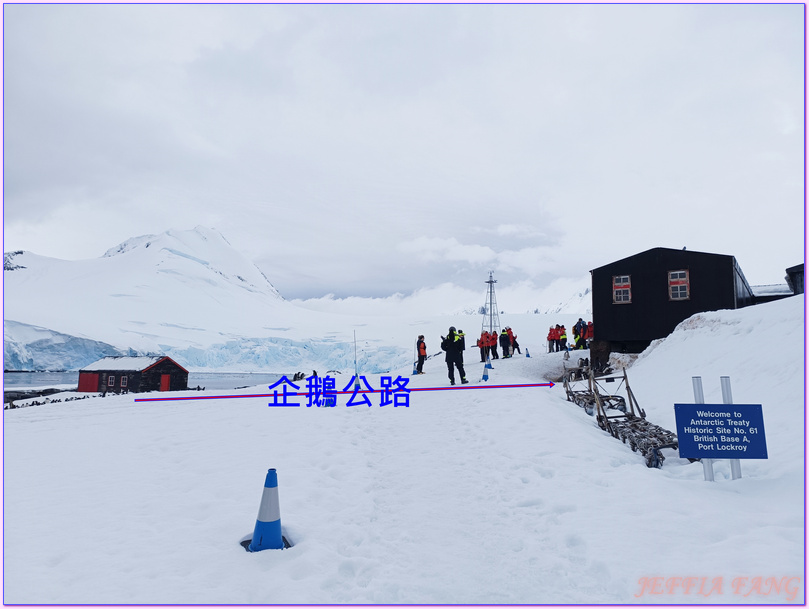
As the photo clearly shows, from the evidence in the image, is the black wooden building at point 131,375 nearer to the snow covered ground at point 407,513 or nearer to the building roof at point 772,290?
the snow covered ground at point 407,513

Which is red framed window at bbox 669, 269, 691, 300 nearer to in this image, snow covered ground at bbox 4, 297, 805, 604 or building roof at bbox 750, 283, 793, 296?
snow covered ground at bbox 4, 297, 805, 604

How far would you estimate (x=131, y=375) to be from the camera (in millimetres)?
38531

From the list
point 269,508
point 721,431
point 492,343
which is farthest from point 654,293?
point 269,508

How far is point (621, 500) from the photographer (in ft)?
18.1

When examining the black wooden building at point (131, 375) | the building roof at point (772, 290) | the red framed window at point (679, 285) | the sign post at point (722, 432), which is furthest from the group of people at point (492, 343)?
the black wooden building at point (131, 375)

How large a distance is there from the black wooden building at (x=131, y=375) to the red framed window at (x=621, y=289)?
35936 mm

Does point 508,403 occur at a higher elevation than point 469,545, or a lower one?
higher

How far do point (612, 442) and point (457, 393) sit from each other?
19.6 ft

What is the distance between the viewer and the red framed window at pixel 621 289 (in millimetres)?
22375

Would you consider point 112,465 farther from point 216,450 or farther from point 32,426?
point 32,426

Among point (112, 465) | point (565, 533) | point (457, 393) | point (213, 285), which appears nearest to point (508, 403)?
point (457, 393)

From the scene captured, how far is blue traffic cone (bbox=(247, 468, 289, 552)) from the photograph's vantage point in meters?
4.45

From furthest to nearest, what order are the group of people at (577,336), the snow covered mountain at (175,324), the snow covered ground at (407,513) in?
1. the snow covered mountain at (175,324)
2. the group of people at (577,336)
3. the snow covered ground at (407,513)

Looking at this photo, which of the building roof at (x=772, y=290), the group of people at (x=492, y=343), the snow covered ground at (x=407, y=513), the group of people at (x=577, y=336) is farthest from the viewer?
the building roof at (x=772, y=290)
